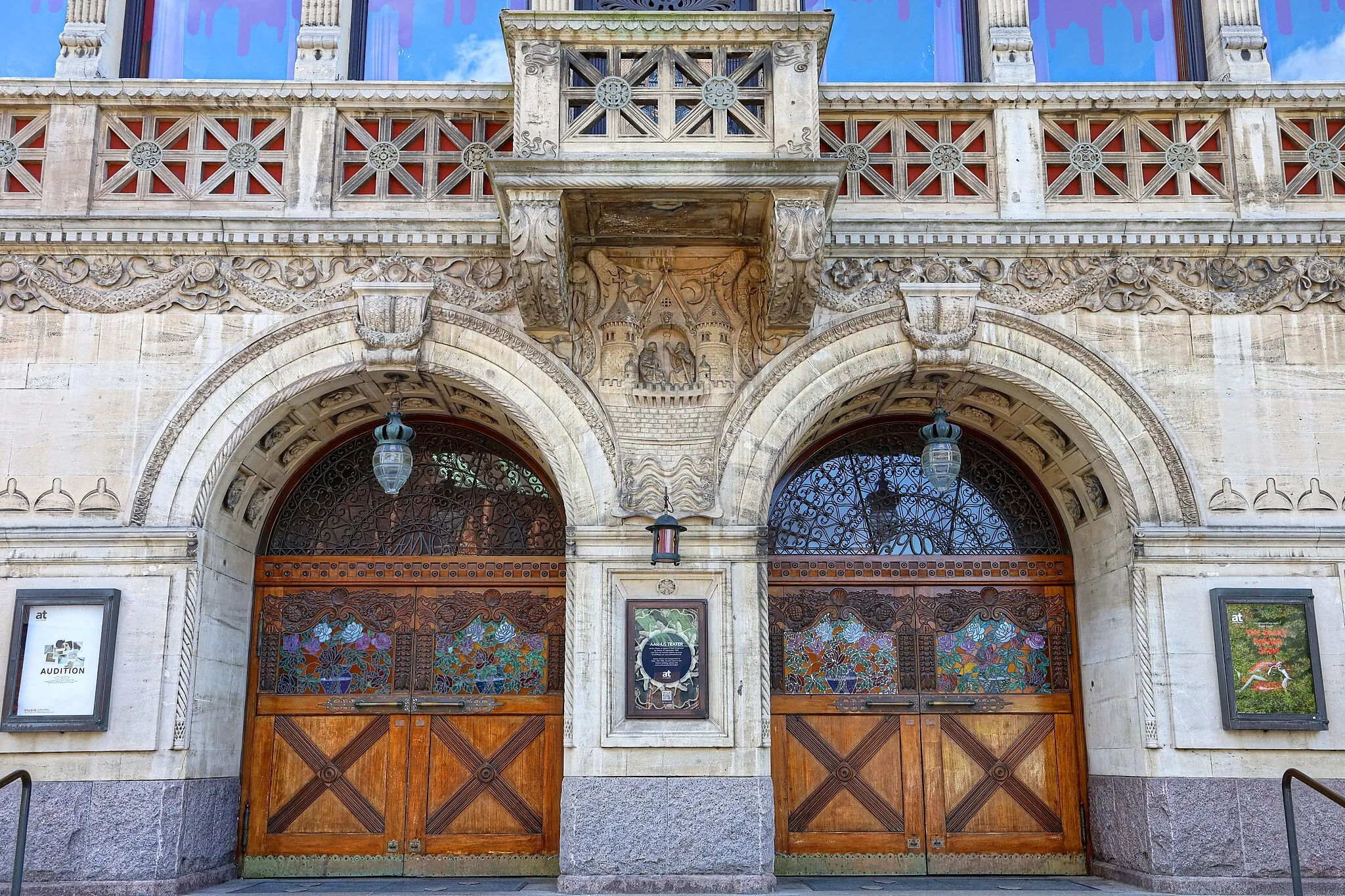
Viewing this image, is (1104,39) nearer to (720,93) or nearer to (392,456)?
(720,93)

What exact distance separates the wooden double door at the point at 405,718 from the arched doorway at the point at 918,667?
2147 mm

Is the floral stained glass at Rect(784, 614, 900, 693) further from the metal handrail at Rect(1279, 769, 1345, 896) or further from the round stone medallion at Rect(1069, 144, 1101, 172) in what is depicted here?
the round stone medallion at Rect(1069, 144, 1101, 172)

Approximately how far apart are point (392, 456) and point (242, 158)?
2882 millimetres

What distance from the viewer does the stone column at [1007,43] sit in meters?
10.4

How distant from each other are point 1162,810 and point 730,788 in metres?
3.30

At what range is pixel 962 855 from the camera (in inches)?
414

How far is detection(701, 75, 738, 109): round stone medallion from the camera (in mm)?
9344

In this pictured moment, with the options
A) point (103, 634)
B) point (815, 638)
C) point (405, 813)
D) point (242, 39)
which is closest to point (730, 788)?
point (815, 638)

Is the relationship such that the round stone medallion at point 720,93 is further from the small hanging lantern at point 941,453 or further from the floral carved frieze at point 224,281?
the small hanging lantern at point 941,453

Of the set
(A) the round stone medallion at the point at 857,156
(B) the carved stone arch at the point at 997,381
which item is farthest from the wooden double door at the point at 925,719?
(A) the round stone medallion at the point at 857,156

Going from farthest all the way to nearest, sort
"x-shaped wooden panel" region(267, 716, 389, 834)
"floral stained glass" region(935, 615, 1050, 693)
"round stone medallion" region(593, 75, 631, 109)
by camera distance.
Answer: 1. "floral stained glass" region(935, 615, 1050, 693)
2. "x-shaped wooden panel" region(267, 716, 389, 834)
3. "round stone medallion" region(593, 75, 631, 109)

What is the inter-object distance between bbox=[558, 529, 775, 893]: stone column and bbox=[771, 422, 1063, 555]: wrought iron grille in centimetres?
168

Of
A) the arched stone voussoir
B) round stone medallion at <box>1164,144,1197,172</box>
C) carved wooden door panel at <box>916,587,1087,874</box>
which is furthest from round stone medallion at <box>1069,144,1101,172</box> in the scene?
the arched stone voussoir

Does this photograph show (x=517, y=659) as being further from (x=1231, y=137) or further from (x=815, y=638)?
(x=1231, y=137)
